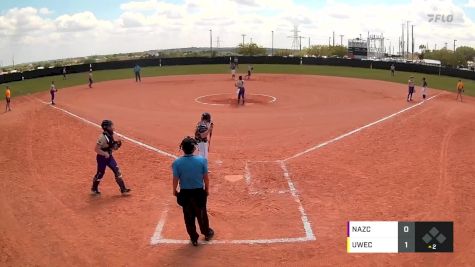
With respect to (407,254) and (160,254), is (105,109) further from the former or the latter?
(407,254)

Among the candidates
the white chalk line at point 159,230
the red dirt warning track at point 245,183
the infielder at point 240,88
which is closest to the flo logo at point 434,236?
the red dirt warning track at point 245,183

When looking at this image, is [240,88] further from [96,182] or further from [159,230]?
[159,230]

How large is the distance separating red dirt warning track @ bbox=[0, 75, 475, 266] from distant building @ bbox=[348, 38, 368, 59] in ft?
257

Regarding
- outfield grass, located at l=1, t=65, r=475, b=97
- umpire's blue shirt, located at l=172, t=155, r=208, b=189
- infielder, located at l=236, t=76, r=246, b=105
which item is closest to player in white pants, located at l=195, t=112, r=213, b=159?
umpire's blue shirt, located at l=172, t=155, r=208, b=189

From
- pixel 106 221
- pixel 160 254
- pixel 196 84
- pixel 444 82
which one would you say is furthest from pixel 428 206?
pixel 444 82

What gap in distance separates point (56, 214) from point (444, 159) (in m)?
12.2

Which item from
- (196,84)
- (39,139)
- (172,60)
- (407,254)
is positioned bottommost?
(407,254)

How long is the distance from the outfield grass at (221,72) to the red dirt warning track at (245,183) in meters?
14.0

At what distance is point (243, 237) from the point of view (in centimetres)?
858

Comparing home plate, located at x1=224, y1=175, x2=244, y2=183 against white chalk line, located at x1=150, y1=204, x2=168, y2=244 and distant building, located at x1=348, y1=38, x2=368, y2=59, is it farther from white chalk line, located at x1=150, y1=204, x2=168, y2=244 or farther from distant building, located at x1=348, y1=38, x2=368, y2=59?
distant building, located at x1=348, y1=38, x2=368, y2=59

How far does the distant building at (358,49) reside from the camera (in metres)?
99.4

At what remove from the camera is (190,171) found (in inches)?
303

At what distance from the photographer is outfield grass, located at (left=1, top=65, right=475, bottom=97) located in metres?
37.4

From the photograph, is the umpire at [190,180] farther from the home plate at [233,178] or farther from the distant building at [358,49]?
the distant building at [358,49]
